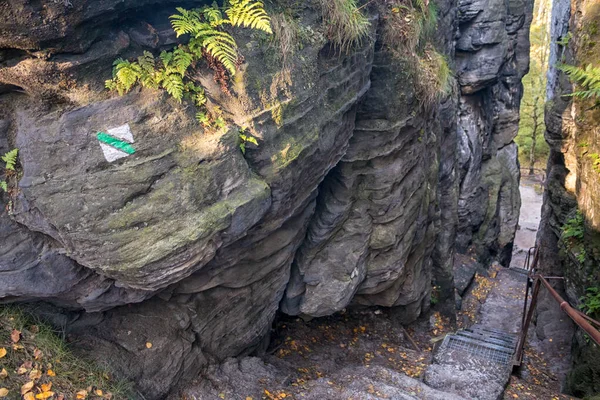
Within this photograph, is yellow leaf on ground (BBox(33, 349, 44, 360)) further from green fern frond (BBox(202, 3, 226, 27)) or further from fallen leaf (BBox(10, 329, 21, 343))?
green fern frond (BBox(202, 3, 226, 27))

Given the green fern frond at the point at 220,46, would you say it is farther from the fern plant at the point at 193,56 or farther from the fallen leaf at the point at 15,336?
the fallen leaf at the point at 15,336

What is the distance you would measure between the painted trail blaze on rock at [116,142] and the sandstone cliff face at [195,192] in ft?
0.22

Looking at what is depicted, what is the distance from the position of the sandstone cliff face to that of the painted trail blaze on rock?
0.07m

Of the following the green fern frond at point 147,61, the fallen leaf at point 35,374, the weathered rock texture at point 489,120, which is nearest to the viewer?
the green fern frond at point 147,61

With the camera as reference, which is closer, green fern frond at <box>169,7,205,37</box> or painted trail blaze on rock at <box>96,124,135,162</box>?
painted trail blaze on rock at <box>96,124,135,162</box>

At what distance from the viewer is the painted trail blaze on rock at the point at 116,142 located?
15.3ft

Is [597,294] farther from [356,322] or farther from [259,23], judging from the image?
[259,23]

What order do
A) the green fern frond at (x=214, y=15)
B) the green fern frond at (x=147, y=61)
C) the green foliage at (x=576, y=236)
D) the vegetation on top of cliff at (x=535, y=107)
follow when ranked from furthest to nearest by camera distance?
the vegetation on top of cliff at (x=535, y=107)
the green foliage at (x=576, y=236)
the green fern frond at (x=214, y=15)
the green fern frond at (x=147, y=61)

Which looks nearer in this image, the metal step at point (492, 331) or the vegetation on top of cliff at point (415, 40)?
the vegetation on top of cliff at point (415, 40)

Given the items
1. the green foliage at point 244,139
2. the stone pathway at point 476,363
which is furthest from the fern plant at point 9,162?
the stone pathway at point 476,363

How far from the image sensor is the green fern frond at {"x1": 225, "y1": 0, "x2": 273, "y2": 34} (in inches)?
201

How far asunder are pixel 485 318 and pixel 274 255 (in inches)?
411

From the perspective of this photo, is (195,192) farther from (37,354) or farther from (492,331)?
(492,331)

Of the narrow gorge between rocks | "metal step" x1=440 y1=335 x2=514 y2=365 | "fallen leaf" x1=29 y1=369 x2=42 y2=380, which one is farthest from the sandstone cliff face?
"metal step" x1=440 y1=335 x2=514 y2=365
